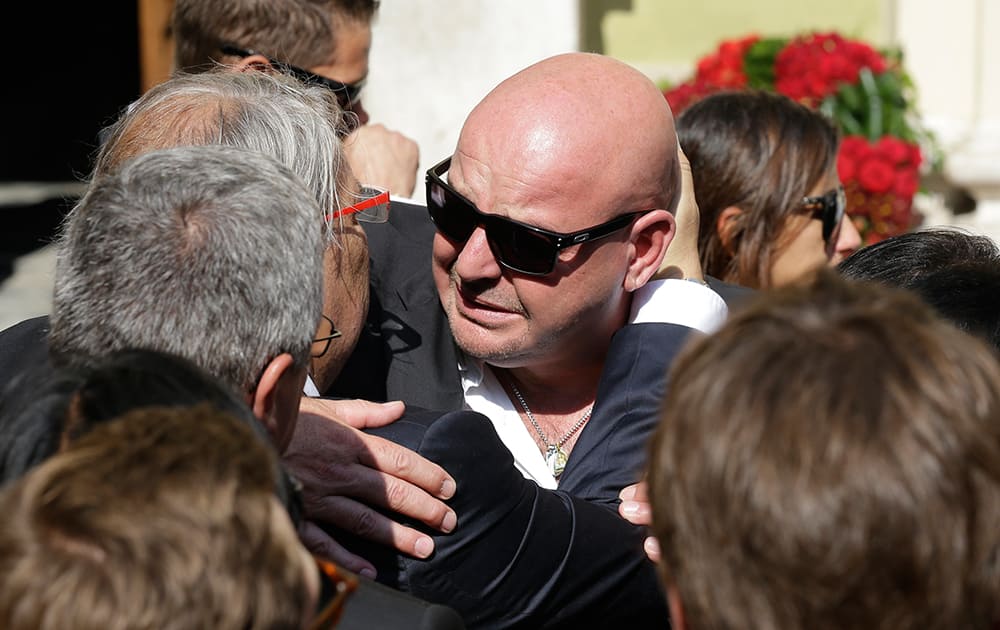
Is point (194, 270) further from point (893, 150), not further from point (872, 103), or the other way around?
point (872, 103)

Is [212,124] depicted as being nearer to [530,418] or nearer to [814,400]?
[530,418]

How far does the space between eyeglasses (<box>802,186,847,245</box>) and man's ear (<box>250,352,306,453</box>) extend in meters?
1.97

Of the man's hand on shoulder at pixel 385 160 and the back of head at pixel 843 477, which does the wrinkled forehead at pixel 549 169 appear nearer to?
the back of head at pixel 843 477

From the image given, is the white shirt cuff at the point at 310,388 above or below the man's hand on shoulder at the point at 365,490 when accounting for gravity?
below

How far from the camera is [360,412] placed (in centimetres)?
189

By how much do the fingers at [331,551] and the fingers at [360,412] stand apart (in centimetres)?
18

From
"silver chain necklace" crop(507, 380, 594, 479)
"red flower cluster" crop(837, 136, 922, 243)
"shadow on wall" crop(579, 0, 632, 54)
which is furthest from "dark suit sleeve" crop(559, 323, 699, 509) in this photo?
"shadow on wall" crop(579, 0, 632, 54)

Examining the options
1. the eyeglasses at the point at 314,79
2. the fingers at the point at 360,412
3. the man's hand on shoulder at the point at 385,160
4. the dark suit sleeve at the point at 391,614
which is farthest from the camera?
the man's hand on shoulder at the point at 385,160

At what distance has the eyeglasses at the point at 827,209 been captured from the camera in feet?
10.5

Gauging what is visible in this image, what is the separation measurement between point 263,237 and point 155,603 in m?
0.63

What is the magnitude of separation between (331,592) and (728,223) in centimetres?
219

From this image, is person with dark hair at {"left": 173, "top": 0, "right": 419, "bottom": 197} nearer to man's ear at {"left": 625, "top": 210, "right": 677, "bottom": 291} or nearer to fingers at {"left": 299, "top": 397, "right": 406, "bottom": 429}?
man's ear at {"left": 625, "top": 210, "right": 677, "bottom": 291}

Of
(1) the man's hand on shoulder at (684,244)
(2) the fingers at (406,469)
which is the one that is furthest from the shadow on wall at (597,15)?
(2) the fingers at (406,469)

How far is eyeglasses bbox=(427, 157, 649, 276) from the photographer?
2221 millimetres
